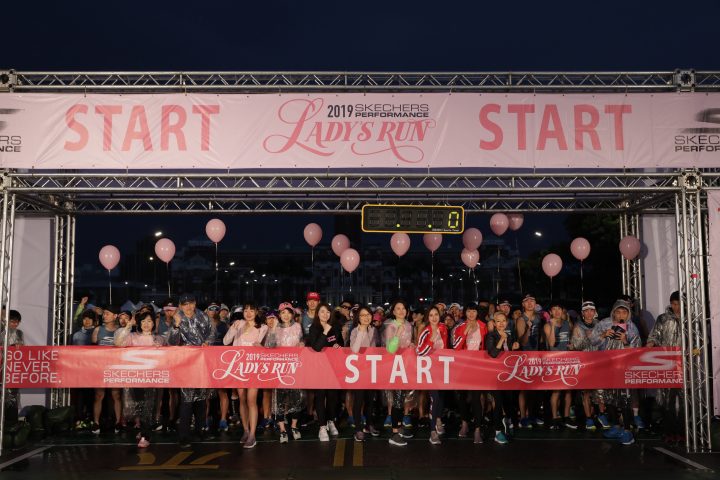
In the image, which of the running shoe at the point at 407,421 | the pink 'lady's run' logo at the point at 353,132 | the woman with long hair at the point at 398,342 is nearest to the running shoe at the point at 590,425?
the running shoe at the point at 407,421

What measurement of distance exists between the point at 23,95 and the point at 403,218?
529cm

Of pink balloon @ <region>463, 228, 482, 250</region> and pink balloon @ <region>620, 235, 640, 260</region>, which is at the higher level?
pink balloon @ <region>463, 228, 482, 250</region>

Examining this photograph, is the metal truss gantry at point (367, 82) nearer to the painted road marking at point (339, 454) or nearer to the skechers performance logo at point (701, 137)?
the skechers performance logo at point (701, 137)

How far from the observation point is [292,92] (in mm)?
8758

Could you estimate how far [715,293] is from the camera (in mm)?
8273

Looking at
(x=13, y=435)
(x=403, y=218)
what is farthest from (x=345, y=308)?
(x=13, y=435)

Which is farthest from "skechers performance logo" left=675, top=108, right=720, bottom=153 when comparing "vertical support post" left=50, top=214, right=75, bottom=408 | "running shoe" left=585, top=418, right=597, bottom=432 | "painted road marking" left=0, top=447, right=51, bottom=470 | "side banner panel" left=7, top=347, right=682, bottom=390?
"vertical support post" left=50, top=214, right=75, bottom=408

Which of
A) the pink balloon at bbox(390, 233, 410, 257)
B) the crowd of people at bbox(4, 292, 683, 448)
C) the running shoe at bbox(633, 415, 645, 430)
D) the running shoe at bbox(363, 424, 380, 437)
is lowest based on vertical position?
the running shoe at bbox(363, 424, 380, 437)

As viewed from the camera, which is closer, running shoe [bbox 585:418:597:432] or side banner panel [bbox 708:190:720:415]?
side banner panel [bbox 708:190:720:415]

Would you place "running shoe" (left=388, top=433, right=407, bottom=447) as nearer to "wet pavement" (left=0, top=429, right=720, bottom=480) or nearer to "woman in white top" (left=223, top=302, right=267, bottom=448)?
"wet pavement" (left=0, top=429, right=720, bottom=480)

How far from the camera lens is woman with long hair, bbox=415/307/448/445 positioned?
8.46m

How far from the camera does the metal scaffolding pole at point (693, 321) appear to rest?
8086 millimetres

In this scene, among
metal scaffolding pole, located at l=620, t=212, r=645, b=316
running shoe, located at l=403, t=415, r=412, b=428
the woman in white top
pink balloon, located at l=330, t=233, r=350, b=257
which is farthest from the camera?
pink balloon, located at l=330, t=233, r=350, b=257

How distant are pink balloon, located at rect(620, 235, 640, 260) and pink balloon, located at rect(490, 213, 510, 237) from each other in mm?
2074
